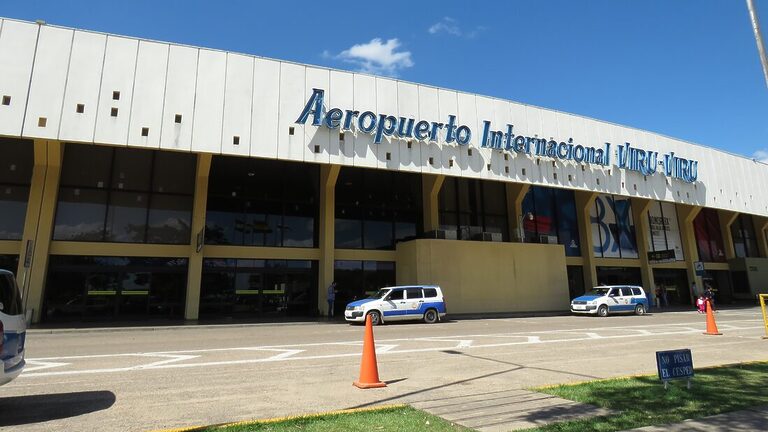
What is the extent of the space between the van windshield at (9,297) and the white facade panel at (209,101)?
1290cm

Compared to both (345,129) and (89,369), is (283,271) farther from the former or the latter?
(89,369)

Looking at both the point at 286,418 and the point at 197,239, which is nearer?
the point at 286,418

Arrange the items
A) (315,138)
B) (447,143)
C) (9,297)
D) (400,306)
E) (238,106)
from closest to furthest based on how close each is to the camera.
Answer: (9,297)
(238,106)
(400,306)
(315,138)
(447,143)

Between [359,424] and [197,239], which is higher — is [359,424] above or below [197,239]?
below

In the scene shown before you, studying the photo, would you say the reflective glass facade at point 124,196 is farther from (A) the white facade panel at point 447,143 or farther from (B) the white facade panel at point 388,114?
(A) the white facade panel at point 447,143

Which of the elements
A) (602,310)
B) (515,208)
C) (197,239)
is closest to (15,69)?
(197,239)

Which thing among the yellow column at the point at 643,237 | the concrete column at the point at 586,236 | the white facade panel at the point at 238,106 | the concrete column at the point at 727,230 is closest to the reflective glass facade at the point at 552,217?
the concrete column at the point at 586,236

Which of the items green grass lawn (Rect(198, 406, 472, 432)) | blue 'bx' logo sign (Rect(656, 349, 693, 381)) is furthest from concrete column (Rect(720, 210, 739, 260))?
green grass lawn (Rect(198, 406, 472, 432))

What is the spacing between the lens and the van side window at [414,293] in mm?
20188

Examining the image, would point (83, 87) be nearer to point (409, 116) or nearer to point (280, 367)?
point (409, 116)

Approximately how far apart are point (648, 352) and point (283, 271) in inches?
689

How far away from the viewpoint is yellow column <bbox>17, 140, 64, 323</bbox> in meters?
18.9

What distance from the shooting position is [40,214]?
1956 centimetres

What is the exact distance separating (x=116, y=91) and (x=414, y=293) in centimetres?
1457
